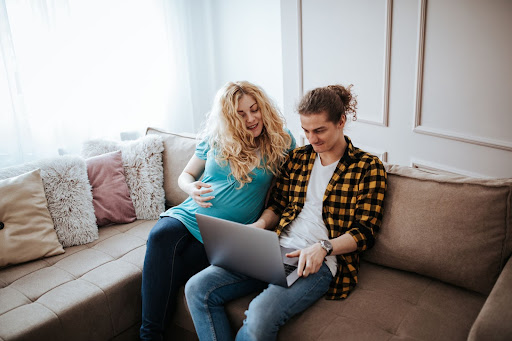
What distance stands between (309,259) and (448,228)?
48 cm

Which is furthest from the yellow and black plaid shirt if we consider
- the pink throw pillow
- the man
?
the pink throw pillow

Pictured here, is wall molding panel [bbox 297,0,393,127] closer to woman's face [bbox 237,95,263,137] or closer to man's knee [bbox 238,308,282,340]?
woman's face [bbox 237,95,263,137]

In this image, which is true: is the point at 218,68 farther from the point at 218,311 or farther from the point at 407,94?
the point at 218,311

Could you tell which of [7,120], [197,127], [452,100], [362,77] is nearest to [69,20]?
[7,120]

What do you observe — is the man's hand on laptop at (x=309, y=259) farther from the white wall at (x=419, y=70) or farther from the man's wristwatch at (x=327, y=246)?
the white wall at (x=419, y=70)

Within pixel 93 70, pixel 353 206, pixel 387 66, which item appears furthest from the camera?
pixel 93 70

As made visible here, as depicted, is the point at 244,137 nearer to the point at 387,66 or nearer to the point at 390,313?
the point at 390,313

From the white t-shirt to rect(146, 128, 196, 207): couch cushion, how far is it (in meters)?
0.79

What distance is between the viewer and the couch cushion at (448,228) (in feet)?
4.80

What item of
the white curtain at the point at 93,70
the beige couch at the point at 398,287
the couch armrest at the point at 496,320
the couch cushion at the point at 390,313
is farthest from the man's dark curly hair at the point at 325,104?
the white curtain at the point at 93,70

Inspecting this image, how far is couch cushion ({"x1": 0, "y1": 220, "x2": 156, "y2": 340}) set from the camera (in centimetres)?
158

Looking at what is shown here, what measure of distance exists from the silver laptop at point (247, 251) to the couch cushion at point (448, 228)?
0.39m

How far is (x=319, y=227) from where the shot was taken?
1630 mm

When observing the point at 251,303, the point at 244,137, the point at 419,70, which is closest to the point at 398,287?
the point at 251,303
